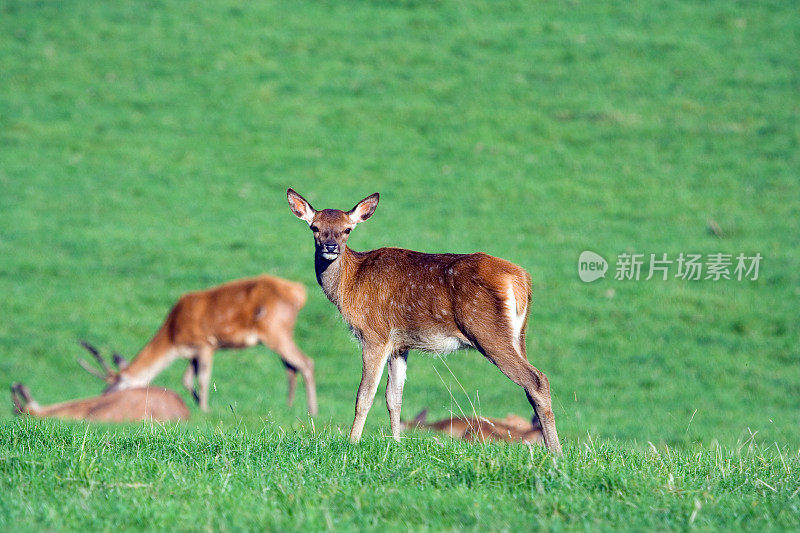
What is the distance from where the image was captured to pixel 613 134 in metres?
21.3

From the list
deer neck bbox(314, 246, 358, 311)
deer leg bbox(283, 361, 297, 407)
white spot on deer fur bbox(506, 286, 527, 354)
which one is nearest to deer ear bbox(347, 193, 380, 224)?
deer neck bbox(314, 246, 358, 311)

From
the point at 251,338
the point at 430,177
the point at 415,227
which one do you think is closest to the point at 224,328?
the point at 251,338

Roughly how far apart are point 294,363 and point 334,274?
6.43m

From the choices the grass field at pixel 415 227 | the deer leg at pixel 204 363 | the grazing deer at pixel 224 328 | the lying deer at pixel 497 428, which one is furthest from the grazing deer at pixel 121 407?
the lying deer at pixel 497 428

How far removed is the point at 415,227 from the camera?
1769cm

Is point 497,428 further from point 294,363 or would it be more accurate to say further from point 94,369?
point 94,369

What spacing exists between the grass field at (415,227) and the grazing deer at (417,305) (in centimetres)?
44

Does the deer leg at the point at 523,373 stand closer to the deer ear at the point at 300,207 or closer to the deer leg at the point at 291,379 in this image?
the deer ear at the point at 300,207

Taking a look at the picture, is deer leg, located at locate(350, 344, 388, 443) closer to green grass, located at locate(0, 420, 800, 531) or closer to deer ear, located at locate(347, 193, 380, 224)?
green grass, located at locate(0, 420, 800, 531)

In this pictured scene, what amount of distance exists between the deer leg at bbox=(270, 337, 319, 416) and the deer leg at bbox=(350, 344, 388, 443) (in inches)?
243

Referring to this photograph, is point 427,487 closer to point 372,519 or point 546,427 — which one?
point 372,519

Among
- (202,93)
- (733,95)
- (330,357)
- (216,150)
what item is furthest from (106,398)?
(733,95)

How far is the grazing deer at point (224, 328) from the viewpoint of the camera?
13.9 m

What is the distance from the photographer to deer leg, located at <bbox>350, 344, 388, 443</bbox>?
6.79 meters
